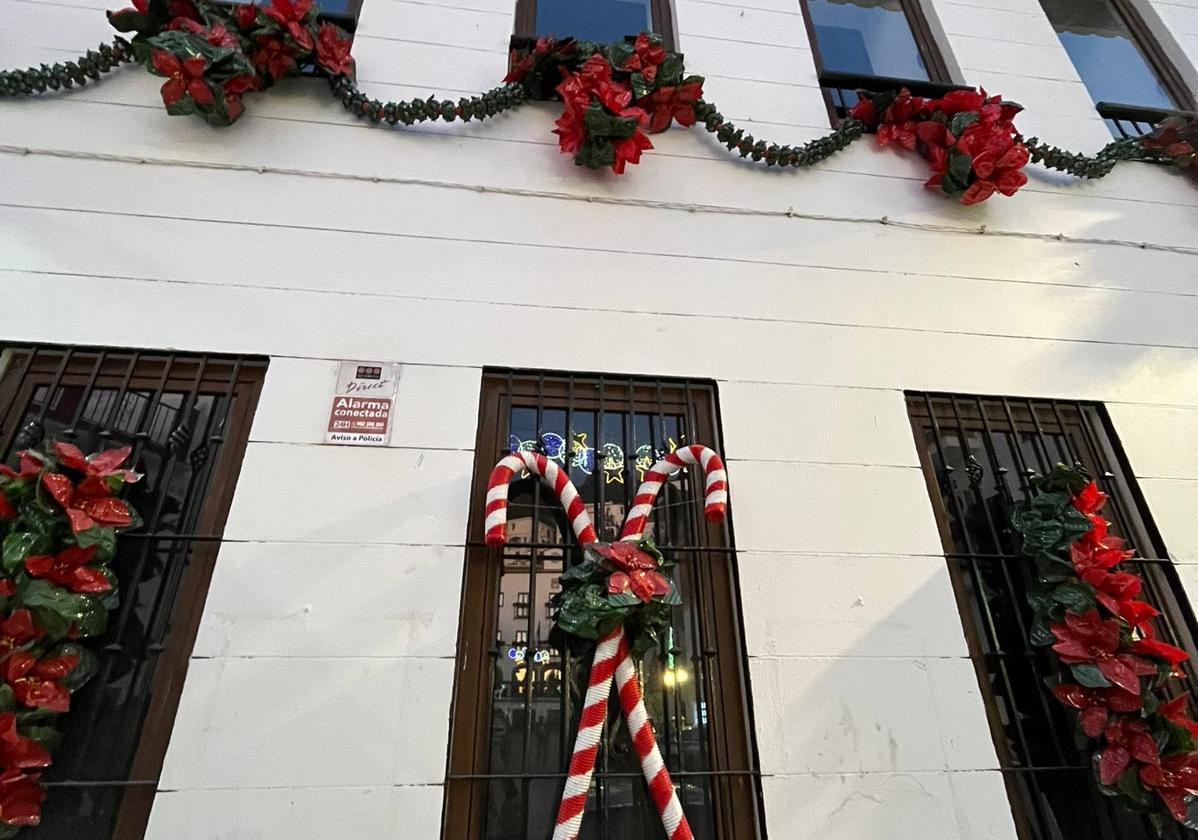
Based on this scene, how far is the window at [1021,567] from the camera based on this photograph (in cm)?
153

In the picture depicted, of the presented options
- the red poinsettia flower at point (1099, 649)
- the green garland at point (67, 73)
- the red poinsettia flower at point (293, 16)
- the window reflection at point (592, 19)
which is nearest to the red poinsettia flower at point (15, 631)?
the green garland at point (67, 73)

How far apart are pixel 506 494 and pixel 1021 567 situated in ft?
4.68

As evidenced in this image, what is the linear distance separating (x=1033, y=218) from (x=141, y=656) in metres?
3.04

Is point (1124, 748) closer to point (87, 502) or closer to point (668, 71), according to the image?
point (668, 71)

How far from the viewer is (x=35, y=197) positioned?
1.83 m

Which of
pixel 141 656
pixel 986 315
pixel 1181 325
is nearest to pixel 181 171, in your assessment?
pixel 141 656

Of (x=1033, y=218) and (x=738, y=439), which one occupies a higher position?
(x=1033, y=218)

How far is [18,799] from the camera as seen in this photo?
1.23 m

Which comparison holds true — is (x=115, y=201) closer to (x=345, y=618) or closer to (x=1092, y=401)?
(x=345, y=618)

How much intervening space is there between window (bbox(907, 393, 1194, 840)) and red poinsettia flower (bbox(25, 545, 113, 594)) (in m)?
2.06

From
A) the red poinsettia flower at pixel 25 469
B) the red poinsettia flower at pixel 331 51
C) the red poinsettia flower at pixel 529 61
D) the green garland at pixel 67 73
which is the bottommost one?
the red poinsettia flower at pixel 25 469

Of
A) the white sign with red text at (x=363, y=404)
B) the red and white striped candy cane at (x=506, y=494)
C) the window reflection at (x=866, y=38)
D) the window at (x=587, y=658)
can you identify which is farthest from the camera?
the window reflection at (x=866, y=38)

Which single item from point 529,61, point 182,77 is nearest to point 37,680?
point 182,77

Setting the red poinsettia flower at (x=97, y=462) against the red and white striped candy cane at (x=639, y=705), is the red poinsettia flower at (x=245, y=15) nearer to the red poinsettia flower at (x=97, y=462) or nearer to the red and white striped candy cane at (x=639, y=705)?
the red poinsettia flower at (x=97, y=462)
